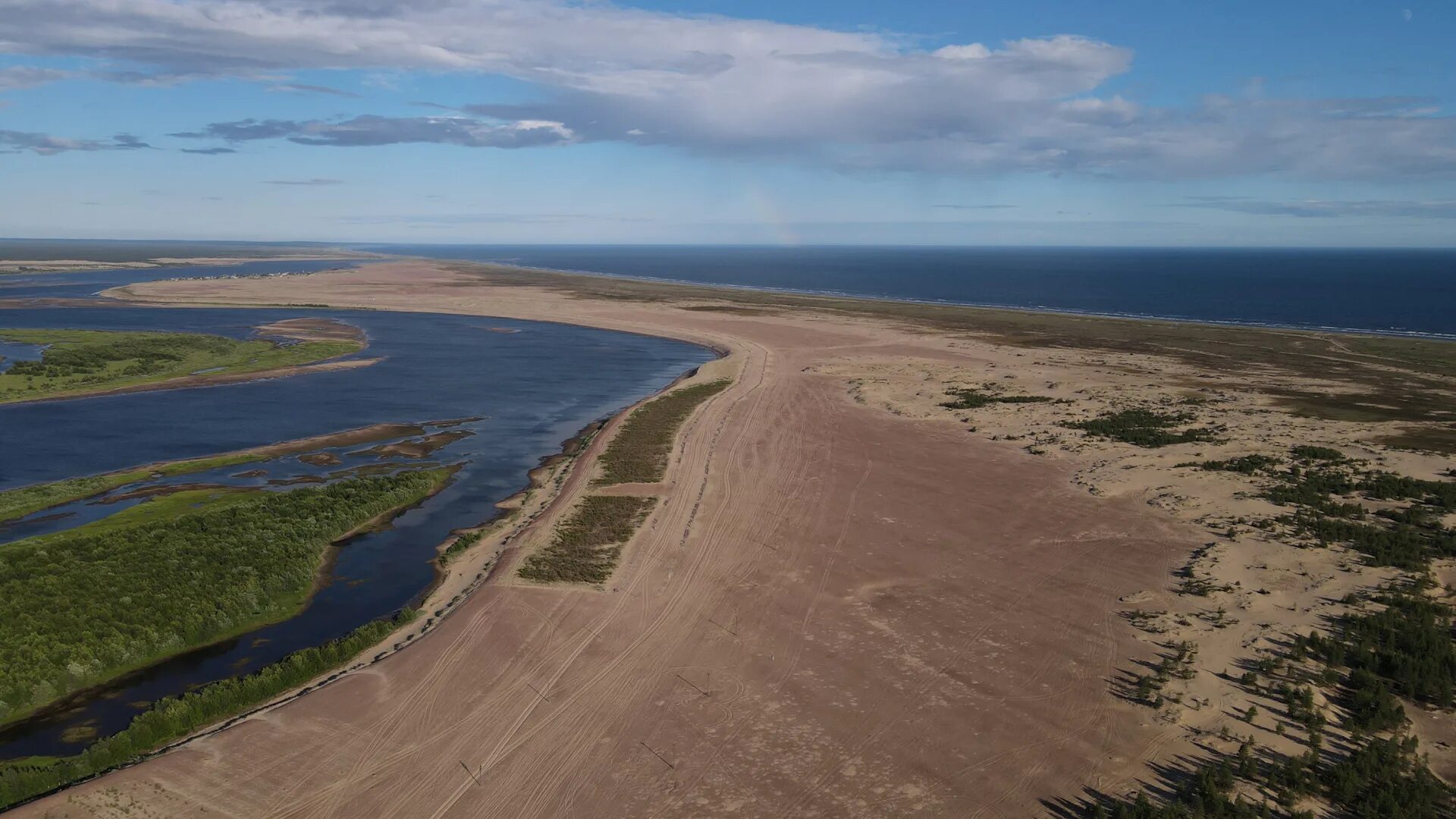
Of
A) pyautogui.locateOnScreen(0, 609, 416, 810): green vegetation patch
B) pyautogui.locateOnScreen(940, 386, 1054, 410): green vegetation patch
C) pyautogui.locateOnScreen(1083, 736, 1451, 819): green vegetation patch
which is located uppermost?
pyautogui.locateOnScreen(940, 386, 1054, 410): green vegetation patch

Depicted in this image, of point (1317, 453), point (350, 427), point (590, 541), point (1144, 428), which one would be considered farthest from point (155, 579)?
point (1317, 453)

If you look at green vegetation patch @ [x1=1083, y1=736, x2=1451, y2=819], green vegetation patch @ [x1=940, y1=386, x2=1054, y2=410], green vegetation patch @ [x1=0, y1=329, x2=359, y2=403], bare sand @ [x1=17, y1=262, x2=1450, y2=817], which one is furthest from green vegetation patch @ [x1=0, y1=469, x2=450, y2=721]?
green vegetation patch @ [x1=940, y1=386, x2=1054, y2=410]

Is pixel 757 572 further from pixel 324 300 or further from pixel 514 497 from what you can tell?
pixel 324 300

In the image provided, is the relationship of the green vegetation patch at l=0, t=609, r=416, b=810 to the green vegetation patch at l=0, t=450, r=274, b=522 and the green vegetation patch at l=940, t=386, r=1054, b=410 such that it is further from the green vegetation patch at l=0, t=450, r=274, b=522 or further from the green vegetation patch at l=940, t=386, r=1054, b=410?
the green vegetation patch at l=940, t=386, r=1054, b=410

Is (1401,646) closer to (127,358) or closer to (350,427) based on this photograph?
(350,427)

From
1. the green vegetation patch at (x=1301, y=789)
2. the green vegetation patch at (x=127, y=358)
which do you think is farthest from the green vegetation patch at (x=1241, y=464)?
the green vegetation patch at (x=127, y=358)
